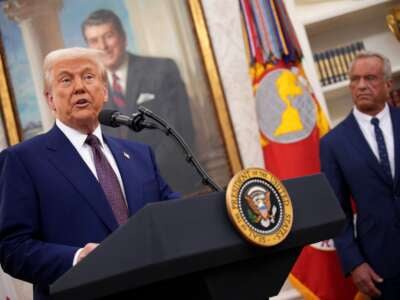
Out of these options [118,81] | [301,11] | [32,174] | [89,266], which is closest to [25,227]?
[32,174]

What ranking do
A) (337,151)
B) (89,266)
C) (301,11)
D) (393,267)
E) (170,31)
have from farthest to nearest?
(301,11), (170,31), (337,151), (393,267), (89,266)

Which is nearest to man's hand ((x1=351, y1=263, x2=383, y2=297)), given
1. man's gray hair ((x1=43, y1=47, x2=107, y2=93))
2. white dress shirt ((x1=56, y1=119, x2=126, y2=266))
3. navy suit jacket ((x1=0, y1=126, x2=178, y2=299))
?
navy suit jacket ((x1=0, y1=126, x2=178, y2=299))

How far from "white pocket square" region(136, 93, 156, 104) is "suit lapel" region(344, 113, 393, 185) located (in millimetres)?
1259

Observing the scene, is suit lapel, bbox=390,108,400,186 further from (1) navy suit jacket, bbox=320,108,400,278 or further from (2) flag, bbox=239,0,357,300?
(2) flag, bbox=239,0,357,300

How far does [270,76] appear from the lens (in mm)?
3537

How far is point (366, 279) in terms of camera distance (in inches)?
109

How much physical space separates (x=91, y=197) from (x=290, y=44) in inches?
87.3

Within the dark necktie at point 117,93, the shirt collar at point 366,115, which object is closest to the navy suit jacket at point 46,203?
the shirt collar at point 366,115

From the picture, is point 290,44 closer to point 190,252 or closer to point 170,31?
point 170,31

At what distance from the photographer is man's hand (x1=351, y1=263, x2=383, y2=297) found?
2.77m

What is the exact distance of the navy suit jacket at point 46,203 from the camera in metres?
1.55

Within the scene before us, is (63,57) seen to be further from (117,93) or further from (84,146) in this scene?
(117,93)

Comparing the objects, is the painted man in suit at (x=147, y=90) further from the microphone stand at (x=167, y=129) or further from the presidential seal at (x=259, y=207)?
the presidential seal at (x=259, y=207)

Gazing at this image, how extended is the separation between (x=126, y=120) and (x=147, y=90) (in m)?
2.13
